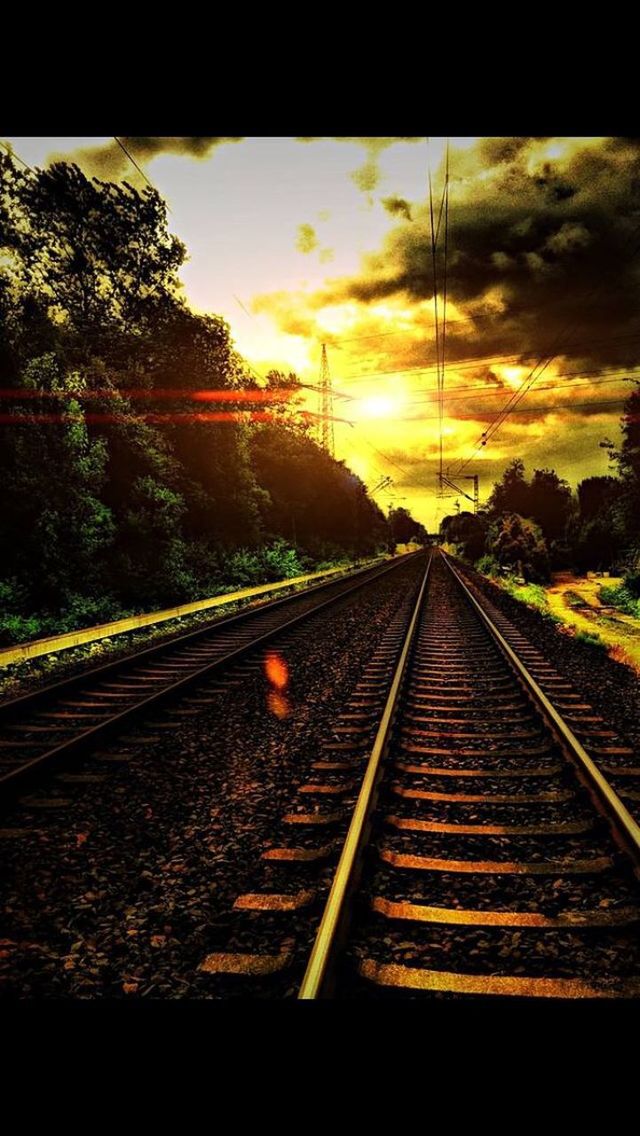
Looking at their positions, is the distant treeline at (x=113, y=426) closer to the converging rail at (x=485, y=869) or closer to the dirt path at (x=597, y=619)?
the converging rail at (x=485, y=869)

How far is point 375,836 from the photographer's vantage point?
145 inches

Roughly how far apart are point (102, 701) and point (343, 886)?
502 centimetres

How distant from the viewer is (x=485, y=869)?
327cm

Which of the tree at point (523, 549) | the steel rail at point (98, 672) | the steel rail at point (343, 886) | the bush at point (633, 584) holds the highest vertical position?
the tree at point (523, 549)

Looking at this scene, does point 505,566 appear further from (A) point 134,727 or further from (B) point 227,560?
(A) point 134,727

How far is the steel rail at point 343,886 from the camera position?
2256 millimetres

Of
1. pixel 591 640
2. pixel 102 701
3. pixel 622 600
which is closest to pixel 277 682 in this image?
pixel 102 701

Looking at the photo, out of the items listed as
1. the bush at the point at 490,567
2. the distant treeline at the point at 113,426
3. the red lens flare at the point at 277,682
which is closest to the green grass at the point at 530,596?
the bush at the point at 490,567

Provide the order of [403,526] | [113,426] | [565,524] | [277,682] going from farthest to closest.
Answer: [403,526]
[565,524]
[113,426]
[277,682]

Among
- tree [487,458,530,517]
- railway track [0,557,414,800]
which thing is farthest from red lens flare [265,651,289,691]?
tree [487,458,530,517]

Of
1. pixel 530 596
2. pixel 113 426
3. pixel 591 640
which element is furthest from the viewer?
pixel 530 596

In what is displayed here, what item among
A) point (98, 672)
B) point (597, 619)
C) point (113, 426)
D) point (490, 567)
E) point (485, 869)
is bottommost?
point (597, 619)

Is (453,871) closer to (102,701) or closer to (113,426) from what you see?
(102,701)
